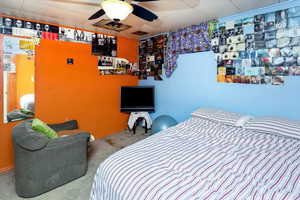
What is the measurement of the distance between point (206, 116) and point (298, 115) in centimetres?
112

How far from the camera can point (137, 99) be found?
12.6 ft

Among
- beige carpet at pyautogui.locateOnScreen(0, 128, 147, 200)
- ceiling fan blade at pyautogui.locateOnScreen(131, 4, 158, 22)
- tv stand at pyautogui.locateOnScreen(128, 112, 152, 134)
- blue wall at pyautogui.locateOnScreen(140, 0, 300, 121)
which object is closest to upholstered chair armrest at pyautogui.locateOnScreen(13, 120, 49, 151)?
beige carpet at pyautogui.locateOnScreen(0, 128, 147, 200)

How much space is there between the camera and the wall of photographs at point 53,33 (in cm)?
247

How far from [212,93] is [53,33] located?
291 centimetres

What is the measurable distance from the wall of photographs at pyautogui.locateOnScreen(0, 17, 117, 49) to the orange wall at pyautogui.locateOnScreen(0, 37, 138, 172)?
0.11m

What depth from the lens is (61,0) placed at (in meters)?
2.03

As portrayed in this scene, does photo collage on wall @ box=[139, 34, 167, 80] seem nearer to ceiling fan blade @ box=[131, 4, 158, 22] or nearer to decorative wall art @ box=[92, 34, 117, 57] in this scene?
decorative wall art @ box=[92, 34, 117, 57]

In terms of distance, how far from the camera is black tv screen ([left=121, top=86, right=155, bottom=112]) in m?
3.81

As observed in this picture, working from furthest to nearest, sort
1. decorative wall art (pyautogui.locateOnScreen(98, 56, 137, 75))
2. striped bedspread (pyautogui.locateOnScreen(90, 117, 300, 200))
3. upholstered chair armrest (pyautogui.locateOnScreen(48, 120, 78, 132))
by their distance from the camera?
decorative wall art (pyautogui.locateOnScreen(98, 56, 137, 75))
upholstered chair armrest (pyautogui.locateOnScreen(48, 120, 78, 132))
striped bedspread (pyautogui.locateOnScreen(90, 117, 300, 200))

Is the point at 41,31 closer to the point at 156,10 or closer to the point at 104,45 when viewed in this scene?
the point at 104,45

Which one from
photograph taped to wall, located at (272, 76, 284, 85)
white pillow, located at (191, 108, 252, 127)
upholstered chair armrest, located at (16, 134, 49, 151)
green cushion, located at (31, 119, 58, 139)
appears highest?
photograph taped to wall, located at (272, 76, 284, 85)

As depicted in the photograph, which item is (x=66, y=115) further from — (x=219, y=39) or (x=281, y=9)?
(x=281, y=9)

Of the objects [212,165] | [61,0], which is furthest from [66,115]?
[212,165]

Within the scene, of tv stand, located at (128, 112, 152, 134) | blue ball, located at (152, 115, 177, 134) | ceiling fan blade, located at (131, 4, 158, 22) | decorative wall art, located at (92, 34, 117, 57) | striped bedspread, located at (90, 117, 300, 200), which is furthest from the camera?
tv stand, located at (128, 112, 152, 134)
